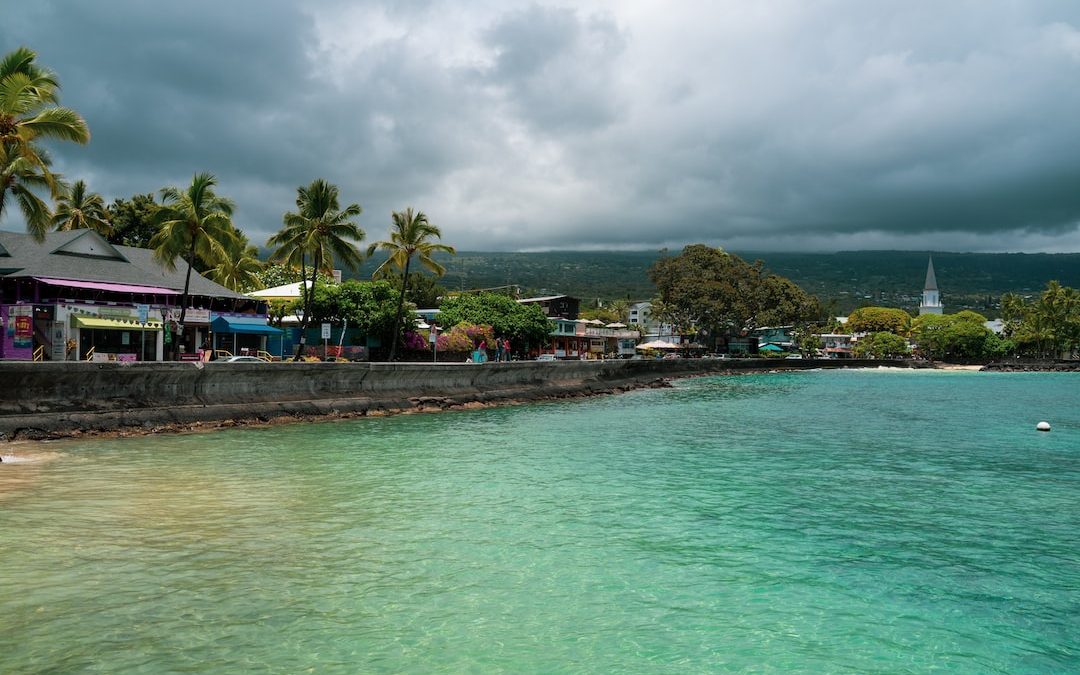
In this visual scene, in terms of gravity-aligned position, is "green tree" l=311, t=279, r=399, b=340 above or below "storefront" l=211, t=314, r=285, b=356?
above

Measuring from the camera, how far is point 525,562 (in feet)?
31.1

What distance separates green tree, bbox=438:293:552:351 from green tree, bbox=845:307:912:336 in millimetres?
121450

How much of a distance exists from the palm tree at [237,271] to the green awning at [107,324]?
800 centimetres

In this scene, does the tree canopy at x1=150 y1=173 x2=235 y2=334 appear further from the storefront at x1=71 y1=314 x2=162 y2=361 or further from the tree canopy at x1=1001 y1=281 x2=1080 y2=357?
the tree canopy at x1=1001 y1=281 x2=1080 y2=357

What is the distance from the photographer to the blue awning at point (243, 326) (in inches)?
1678

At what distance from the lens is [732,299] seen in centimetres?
9444

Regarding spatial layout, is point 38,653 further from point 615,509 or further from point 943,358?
point 943,358

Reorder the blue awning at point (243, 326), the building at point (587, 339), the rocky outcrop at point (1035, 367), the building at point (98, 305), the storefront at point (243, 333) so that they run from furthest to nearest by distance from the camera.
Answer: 1. the rocky outcrop at point (1035, 367)
2. the building at point (587, 339)
3. the storefront at point (243, 333)
4. the blue awning at point (243, 326)
5. the building at point (98, 305)

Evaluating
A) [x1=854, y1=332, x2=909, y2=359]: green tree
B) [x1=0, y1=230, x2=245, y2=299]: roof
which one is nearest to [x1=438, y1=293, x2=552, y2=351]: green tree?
[x1=0, y1=230, x2=245, y2=299]: roof

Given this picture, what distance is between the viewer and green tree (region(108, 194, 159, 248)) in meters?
58.9

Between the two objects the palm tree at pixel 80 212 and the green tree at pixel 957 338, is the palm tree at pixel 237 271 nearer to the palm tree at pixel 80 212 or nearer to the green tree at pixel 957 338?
the palm tree at pixel 80 212

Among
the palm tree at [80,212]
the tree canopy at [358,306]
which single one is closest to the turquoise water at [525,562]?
the tree canopy at [358,306]

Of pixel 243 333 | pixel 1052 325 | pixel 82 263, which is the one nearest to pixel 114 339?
pixel 82 263

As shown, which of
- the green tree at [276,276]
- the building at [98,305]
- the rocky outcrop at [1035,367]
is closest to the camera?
the building at [98,305]
